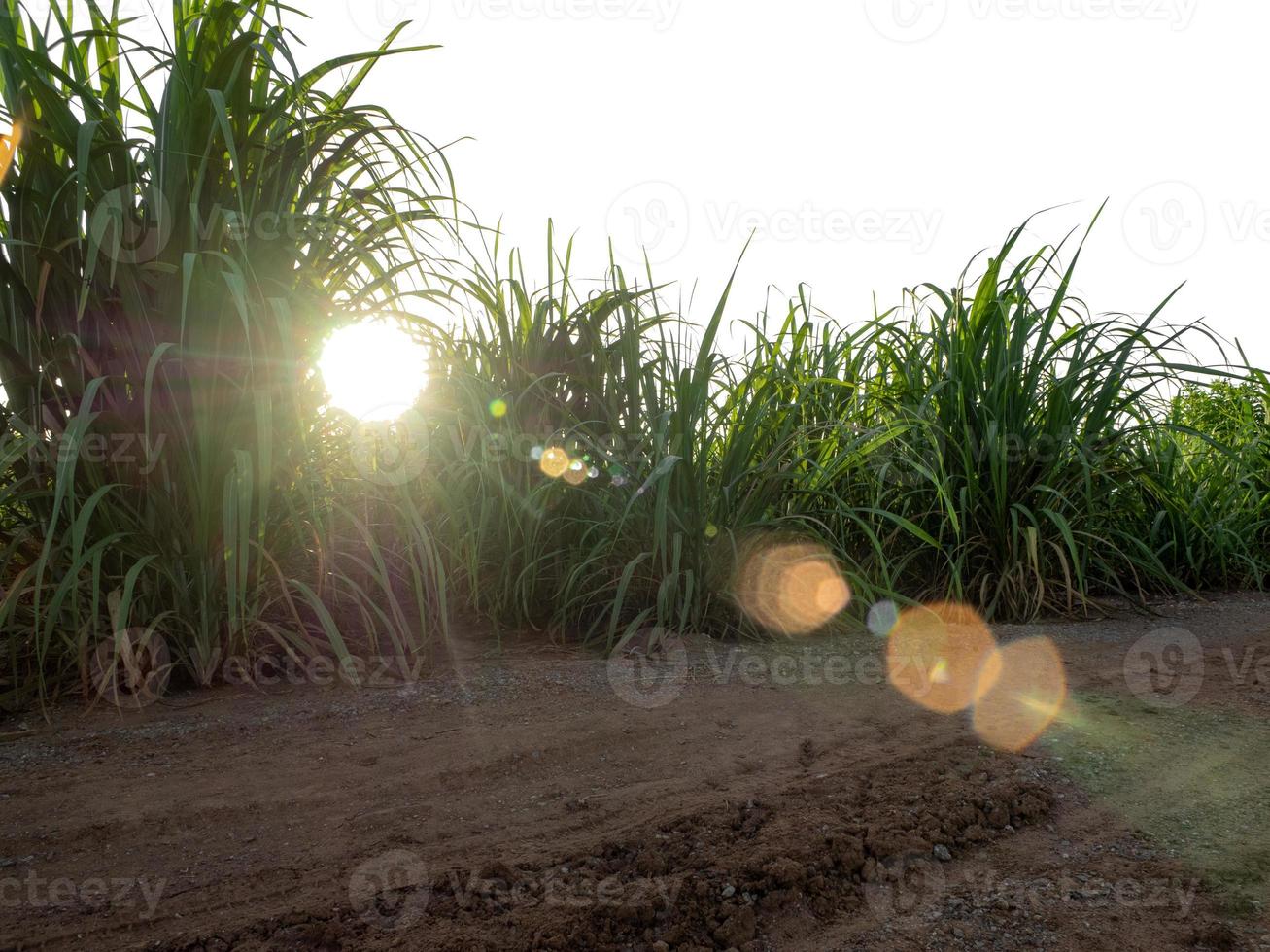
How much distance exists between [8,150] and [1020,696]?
7.89ft

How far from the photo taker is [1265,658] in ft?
7.53

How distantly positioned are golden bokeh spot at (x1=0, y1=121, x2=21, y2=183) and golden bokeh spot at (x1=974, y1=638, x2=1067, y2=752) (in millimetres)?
2241

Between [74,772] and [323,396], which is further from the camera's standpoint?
[323,396]

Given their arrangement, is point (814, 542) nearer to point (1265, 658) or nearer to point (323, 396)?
point (1265, 658)

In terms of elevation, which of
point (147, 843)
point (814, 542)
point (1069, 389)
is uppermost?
point (1069, 389)

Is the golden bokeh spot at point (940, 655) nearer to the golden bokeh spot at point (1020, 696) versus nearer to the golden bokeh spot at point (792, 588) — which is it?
the golden bokeh spot at point (1020, 696)

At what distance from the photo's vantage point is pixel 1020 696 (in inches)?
77.3

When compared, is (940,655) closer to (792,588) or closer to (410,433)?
(792,588)

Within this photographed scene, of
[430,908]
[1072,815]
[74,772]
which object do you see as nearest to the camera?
[430,908]

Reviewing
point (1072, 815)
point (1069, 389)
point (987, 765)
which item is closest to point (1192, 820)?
point (1072, 815)

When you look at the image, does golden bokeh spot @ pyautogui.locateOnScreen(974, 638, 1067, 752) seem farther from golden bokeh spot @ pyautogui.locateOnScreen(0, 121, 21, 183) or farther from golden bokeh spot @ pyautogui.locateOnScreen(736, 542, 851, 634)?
golden bokeh spot @ pyautogui.locateOnScreen(0, 121, 21, 183)

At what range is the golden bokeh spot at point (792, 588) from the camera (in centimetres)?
246

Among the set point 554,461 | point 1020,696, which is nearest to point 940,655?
point 1020,696

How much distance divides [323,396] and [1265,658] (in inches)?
94.7
